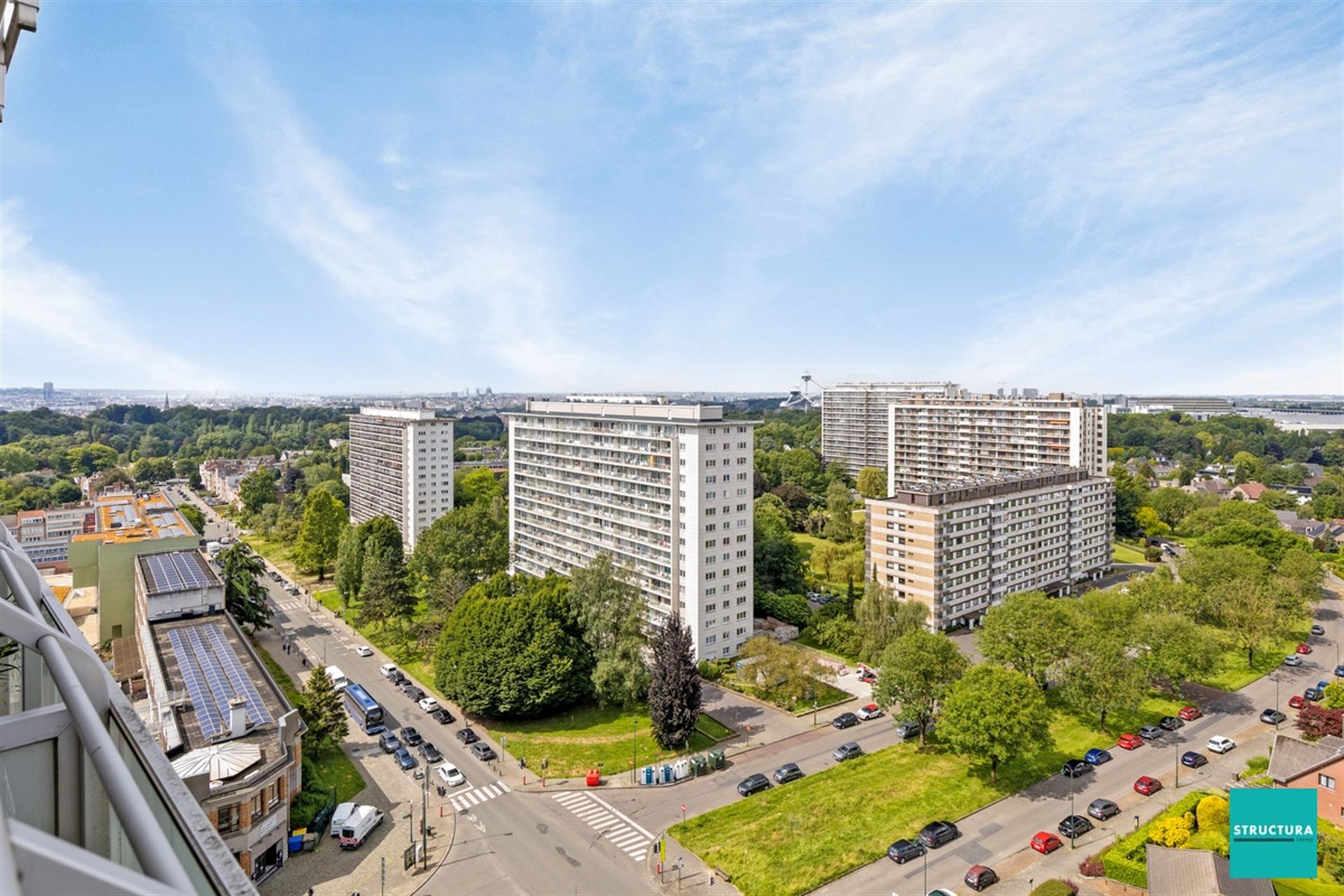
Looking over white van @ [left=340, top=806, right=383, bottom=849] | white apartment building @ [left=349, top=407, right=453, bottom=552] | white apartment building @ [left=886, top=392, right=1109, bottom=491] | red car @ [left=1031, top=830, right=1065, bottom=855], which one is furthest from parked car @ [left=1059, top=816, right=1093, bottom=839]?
white apartment building @ [left=349, top=407, right=453, bottom=552]

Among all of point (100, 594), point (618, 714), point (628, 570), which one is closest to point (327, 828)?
point (618, 714)

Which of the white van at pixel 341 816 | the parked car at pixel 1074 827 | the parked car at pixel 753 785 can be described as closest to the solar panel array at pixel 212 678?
the white van at pixel 341 816

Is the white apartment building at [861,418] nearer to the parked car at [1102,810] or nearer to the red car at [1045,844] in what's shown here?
the parked car at [1102,810]

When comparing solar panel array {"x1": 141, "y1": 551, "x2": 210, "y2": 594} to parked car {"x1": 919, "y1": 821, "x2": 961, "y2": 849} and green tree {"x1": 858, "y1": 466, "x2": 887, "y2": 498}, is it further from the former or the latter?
A: green tree {"x1": 858, "y1": 466, "x2": 887, "y2": 498}

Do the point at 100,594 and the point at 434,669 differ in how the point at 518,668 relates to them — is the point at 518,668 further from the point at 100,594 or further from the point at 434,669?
the point at 100,594

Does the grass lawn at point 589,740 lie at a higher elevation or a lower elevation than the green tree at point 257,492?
lower

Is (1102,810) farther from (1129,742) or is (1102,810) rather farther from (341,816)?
(341,816)
